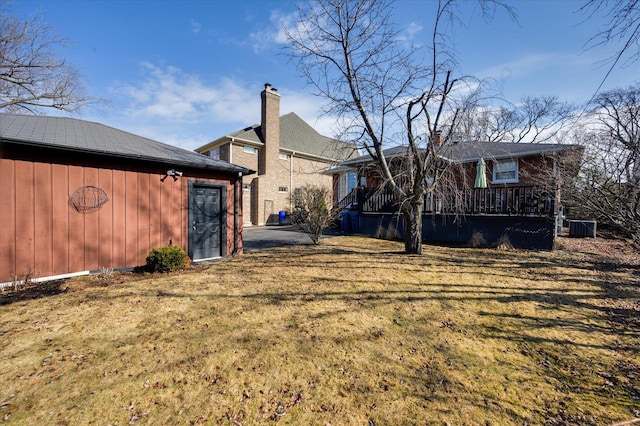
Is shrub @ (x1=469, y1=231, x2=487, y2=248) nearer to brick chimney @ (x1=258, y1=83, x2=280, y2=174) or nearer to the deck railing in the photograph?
the deck railing

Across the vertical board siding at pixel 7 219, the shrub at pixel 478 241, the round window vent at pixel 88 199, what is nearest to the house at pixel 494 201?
the shrub at pixel 478 241

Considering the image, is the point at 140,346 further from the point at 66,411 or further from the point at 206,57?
the point at 206,57

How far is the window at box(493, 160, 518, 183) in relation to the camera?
12966 millimetres

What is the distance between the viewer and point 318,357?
3270 mm

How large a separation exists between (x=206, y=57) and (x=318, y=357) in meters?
12.7

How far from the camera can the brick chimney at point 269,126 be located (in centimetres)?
1934

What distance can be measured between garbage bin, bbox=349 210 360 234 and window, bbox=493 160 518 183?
699cm

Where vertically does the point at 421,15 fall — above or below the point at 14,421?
above

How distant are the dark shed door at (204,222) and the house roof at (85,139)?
773 mm

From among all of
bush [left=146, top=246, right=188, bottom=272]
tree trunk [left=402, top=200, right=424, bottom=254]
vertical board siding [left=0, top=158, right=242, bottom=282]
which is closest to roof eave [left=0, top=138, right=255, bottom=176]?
vertical board siding [left=0, top=158, right=242, bottom=282]

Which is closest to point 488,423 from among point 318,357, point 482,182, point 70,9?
point 318,357

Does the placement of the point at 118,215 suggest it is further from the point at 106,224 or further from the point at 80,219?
the point at 80,219

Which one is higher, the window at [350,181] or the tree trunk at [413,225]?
the window at [350,181]

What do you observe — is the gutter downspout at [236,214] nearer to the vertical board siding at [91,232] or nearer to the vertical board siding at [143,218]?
the vertical board siding at [143,218]
